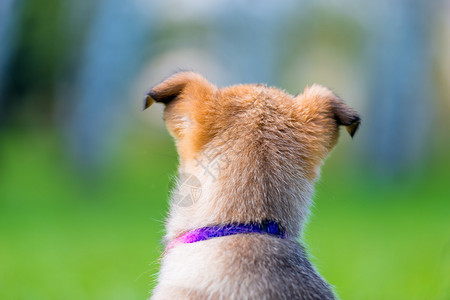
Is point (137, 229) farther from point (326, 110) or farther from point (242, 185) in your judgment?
point (242, 185)

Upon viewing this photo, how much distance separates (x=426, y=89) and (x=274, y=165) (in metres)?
13.8

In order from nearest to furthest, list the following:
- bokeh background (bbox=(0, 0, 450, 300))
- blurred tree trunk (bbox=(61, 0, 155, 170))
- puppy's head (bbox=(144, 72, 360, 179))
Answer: puppy's head (bbox=(144, 72, 360, 179))
bokeh background (bbox=(0, 0, 450, 300))
blurred tree trunk (bbox=(61, 0, 155, 170))

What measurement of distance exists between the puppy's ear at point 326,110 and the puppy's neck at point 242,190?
29 centimetres

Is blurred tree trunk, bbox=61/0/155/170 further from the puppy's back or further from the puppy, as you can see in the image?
the puppy's back

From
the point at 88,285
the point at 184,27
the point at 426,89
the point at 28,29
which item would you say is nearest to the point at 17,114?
the point at 28,29

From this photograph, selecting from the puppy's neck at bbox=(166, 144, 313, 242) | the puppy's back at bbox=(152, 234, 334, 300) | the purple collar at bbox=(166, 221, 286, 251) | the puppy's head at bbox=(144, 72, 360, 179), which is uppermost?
the puppy's head at bbox=(144, 72, 360, 179)

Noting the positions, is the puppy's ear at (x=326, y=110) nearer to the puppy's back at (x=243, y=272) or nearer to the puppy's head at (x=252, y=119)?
the puppy's head at (x=252, y=119)

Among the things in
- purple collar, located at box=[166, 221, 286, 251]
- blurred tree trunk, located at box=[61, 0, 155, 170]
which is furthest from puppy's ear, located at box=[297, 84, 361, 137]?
blurred tree trunk, located at box=[61, 0, 155, 170]

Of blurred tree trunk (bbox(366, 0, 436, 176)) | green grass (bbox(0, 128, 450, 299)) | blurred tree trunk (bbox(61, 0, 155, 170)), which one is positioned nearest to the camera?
green grass (bbox(0, 128, 450, 299))

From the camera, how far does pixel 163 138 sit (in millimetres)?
15820

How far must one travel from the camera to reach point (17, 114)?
17047 mm

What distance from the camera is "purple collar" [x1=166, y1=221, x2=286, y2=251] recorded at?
248 centimetres

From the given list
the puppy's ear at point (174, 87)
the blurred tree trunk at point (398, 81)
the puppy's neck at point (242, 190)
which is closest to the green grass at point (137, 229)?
the puppy's neck at point (242, 190)

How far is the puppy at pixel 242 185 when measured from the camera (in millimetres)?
2342
